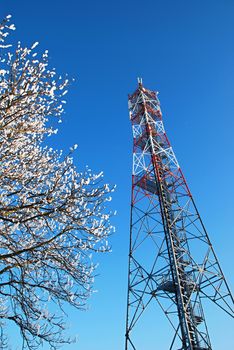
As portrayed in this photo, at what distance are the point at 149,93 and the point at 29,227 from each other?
1635 cm

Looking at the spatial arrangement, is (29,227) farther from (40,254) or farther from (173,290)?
(173,290)

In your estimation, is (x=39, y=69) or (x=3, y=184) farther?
(x=39, y=69)

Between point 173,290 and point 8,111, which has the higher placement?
point 8,111

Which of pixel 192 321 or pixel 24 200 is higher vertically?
pixel 24 200

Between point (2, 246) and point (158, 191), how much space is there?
1011cm

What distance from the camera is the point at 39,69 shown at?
25.2ft

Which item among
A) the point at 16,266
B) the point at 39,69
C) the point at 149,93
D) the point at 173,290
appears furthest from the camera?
the point at 149,93

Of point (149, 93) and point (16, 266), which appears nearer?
point (16, 266)

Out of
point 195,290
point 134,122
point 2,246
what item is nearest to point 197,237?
point 195,290

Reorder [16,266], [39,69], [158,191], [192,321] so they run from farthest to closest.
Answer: [158,191] → [192,321] → [39,69] → [16,266]

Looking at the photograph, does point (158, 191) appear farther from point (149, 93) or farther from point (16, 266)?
point (16, 266)

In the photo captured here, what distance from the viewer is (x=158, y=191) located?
16.4 m

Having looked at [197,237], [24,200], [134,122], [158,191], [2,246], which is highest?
[134,122]

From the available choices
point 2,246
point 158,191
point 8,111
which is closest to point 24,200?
point 2,246
